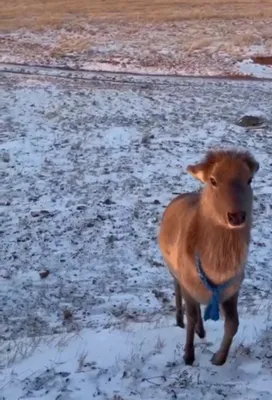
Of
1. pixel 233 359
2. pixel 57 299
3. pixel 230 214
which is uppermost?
pixel 230 214

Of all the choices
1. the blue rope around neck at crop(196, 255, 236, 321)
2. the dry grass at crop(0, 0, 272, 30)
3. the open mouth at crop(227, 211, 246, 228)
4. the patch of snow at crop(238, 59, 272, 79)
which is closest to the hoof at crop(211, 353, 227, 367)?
the blue rope around neck at crop(196, 255, 236, 321)

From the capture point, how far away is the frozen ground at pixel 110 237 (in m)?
5.21

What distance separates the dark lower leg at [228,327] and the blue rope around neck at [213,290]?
0.15 metres

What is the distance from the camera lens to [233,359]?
542 cm

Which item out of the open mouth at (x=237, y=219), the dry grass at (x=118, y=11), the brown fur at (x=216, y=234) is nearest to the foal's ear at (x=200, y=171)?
the brown fur at (x=216, y=234)

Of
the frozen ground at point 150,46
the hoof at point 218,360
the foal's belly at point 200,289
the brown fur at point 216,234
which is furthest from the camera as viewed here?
the frozen ground at point 150,46

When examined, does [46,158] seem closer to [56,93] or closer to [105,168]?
[105,168]

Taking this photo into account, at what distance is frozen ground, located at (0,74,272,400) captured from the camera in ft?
17.1

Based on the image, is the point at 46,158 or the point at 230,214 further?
the point at 46,158

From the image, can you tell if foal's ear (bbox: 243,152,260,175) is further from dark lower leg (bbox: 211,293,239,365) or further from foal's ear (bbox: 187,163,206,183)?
dark lower leg (bbox: 211,293,239,365)

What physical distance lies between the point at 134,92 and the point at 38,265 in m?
8.93

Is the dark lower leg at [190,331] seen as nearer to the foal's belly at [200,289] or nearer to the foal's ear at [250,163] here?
the foal's belly at [200,289]

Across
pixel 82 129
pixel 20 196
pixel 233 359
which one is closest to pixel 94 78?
pixel 82 129

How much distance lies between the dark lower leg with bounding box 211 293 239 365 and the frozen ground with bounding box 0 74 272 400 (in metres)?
0.08
